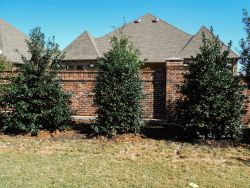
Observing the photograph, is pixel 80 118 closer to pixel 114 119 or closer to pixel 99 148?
pixel 114 119

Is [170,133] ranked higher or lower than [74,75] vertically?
lower

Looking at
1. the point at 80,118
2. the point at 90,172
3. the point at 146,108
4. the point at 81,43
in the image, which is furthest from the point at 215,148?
the point at 81,43

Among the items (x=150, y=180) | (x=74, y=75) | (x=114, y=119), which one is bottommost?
(x=150, y=180)

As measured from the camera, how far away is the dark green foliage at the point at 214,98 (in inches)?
332

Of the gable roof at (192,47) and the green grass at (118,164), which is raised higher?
the gable roof at (192,47)

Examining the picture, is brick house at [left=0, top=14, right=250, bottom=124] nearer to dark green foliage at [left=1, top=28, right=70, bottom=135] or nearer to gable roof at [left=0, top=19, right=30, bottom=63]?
gable roof at [left=0, top=19, right=30, bottom=63]

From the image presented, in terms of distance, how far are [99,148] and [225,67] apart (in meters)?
3.80

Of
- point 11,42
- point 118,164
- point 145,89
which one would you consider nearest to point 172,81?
point 145,89

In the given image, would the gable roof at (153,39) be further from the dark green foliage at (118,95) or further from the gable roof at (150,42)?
the dark green foliage at (118,95)

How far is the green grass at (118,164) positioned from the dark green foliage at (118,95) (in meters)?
0.53

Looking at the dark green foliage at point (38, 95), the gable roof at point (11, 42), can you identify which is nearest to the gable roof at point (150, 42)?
the gable roof at point (11, 42)

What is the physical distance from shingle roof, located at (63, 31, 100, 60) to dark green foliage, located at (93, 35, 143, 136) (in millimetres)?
17123

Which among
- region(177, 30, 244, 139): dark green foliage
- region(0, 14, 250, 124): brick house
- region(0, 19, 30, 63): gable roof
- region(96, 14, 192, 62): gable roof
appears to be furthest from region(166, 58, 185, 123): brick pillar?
region(0, 19, 30, 63): gable roof

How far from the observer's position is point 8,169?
6.17 meters
